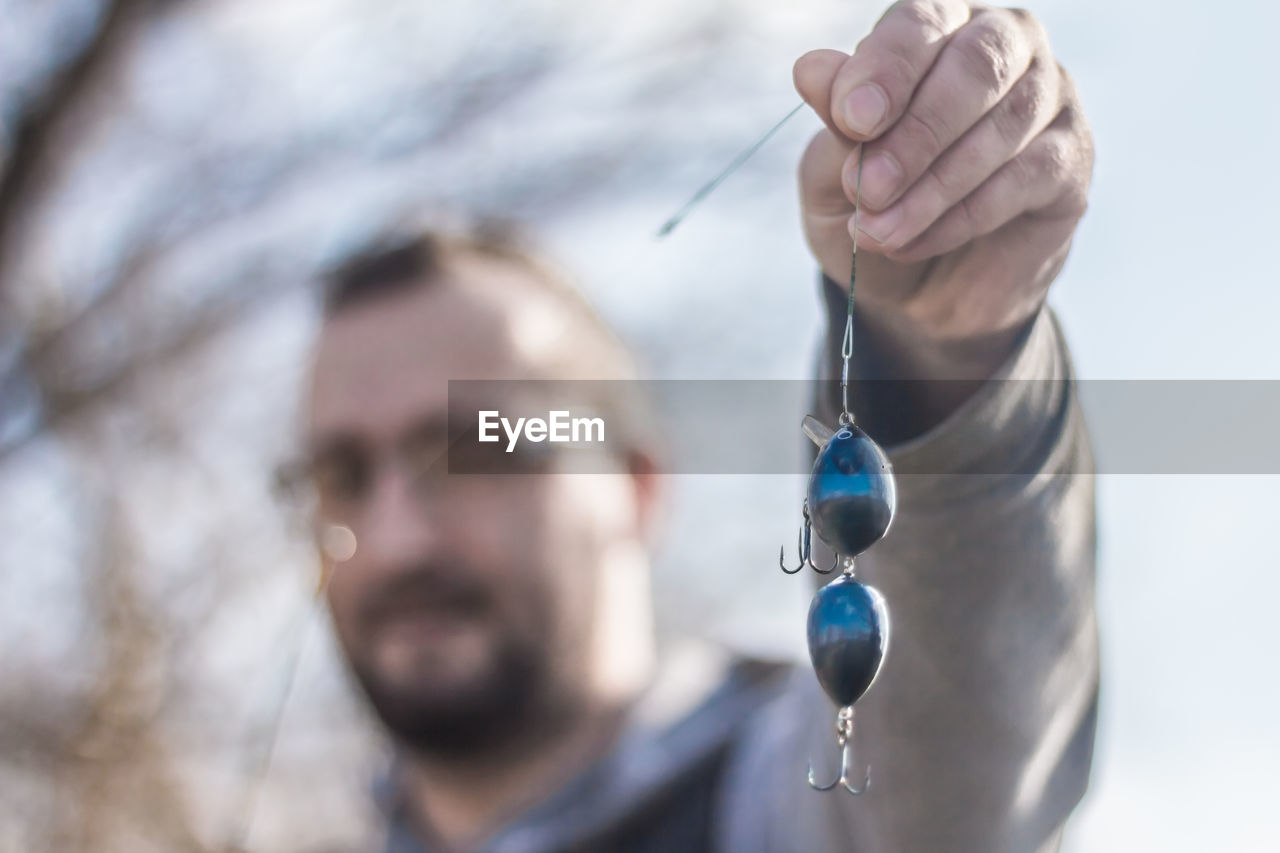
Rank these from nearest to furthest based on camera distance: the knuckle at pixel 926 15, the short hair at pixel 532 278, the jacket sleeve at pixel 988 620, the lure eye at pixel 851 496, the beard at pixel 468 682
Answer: the lure eye at pixel 851 496, the knuckle at pixel 926 15, the jacket sleeve at pixel 988 620, the beard at pixel 468 682, the short hair at pixel 532 278

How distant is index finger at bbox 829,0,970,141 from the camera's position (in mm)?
1026

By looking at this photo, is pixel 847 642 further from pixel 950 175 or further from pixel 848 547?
pixel 950 175

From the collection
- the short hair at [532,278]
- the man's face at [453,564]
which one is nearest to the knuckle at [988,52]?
the man's face at [453,564]

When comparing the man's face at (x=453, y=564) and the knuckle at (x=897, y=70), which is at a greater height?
the knuckle at (x=897, y=70)

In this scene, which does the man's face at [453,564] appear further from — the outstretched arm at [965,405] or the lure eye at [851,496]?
the lure eye at [851,496]

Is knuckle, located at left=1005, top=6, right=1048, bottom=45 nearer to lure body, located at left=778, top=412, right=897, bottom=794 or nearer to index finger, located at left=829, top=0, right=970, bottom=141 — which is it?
index finger, located at left=829, top=0, right=970, bottom=141

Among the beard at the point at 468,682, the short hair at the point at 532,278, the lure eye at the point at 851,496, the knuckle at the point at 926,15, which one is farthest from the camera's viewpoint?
the short hair at the point at 532,278

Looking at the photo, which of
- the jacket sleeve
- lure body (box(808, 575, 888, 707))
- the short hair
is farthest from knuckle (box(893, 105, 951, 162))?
the short hair

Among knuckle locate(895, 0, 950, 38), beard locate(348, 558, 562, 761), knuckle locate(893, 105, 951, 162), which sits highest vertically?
knuckle locate(895, 0, 950, 38)

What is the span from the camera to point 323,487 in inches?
103

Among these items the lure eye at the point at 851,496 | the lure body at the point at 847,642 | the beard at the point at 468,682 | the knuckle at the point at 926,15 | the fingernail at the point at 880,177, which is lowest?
the beard at the point at 468,682

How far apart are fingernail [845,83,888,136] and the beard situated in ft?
5.43

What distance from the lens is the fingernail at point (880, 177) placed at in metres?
1.04

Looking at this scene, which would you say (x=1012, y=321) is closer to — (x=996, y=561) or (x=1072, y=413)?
(x=1072, y=413)
